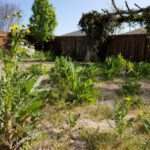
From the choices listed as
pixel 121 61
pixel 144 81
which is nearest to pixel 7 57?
pixel 144 81

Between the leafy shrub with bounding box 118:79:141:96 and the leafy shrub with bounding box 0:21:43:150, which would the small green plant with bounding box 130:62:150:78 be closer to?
the leafy shrub with bounding box 118:79:141:96

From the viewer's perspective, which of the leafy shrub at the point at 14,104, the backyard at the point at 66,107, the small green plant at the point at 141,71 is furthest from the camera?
the small green plant at the point at 141,71

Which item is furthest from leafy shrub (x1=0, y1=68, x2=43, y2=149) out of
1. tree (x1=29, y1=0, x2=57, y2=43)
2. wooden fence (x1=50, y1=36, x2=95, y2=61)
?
tree (x1=29, y1=0, x2=57, y2=43)

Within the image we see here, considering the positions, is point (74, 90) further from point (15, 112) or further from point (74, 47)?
point (74, 47)

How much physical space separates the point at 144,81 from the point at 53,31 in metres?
16.7

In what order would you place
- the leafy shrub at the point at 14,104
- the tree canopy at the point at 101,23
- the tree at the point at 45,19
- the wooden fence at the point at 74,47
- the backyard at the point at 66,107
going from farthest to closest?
the tree at the point at 45,19, the wooden fence at the point at 74,47, the tree canopy at the point at 101,23, the backyard at the point at 66,107, the leafy shrub at the point at 14,104

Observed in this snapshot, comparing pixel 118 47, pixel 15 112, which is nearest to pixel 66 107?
pixel 15 112

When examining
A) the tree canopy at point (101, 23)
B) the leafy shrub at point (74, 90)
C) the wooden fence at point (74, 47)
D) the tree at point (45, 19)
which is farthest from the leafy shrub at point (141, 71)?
the tree at point (45, 19)

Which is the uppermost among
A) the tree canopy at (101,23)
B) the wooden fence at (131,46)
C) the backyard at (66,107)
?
the tree canopy at (101,23)

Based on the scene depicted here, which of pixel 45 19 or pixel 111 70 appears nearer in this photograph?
pixel 111 70

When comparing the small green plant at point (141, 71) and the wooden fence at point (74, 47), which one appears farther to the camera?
the wooden fence at point (74, 47)

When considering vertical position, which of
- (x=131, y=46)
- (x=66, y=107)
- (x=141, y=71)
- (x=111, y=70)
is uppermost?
(x=131, y=46)

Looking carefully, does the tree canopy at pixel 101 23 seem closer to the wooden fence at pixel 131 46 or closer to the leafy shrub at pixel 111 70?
the wooden fence at pixel 131 46

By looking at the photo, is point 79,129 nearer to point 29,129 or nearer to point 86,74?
point 29,129
